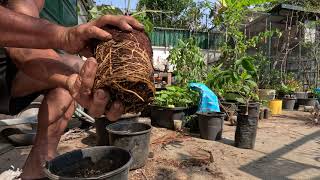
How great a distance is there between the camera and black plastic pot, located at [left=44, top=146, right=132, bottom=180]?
1868mm

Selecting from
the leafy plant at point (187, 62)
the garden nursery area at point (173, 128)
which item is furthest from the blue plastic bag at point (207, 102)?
the leafy plant at point (187, 62)

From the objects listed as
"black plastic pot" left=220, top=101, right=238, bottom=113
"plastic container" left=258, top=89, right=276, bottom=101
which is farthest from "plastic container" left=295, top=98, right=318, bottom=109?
"black plastic pot" left=220, top=101, right=238, bottom=113

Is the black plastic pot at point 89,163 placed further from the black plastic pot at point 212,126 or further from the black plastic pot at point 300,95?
the black plastic pot at point 300,95

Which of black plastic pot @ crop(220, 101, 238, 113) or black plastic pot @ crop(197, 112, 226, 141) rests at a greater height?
black plastic pot @ crop(220, 101, 238, 113)

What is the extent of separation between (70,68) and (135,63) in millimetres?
644

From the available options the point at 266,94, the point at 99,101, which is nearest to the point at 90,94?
the point at 99,101

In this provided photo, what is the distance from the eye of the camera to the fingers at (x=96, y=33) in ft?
4.17

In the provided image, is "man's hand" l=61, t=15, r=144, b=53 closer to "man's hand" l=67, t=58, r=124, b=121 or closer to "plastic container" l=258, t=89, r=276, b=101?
"man's hand" l=67, t=58, r=124, b=121

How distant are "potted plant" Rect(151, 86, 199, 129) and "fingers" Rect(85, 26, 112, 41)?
393 centimetres

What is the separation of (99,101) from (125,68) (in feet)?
0.55

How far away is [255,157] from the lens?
380cm

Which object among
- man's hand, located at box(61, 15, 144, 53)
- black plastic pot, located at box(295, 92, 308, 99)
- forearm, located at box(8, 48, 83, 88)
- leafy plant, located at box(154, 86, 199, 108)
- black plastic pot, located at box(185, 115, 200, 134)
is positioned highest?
man's hand, located at box(61, 15, 144, 53)

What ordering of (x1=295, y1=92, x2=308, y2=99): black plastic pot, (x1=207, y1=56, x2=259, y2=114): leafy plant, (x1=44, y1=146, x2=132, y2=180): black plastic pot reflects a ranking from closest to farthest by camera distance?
(x1=44, y1=146, x2=132, y2=180): black plastic pot < (x1=207, y1=56, x2=259, y2=114): leafy plant < (x1=295, y1=92, x2=308, y2=99): black plastic pot

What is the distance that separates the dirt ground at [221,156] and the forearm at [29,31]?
1.81 meters
